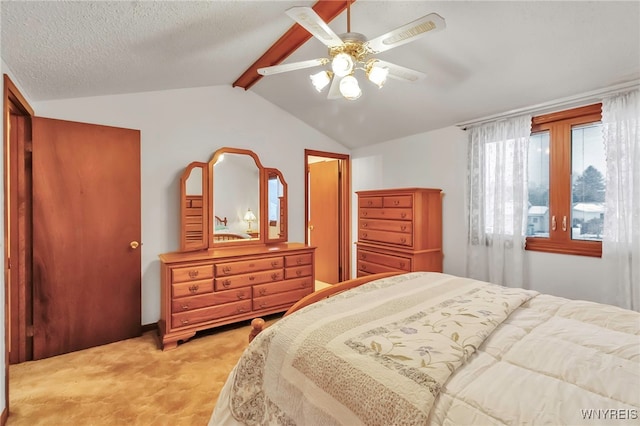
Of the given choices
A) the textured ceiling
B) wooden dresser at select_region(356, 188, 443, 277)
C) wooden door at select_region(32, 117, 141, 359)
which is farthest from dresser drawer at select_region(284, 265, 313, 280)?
the textured ceiling

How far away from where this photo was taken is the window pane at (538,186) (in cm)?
A: 275

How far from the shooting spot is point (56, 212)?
244cm

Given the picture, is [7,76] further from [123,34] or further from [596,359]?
[596,359]

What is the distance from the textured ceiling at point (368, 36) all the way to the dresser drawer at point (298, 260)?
187 centimetres

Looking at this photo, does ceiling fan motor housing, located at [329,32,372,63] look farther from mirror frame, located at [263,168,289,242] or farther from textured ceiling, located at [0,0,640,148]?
mirror frame, located at [263,168,289,242]

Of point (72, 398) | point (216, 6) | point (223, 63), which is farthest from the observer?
point (223, 63)

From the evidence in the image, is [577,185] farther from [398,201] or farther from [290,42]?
[290,42]

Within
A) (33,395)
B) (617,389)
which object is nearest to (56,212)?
(33,395)

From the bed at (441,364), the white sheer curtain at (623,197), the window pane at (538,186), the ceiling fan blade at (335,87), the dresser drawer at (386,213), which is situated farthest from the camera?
the dresser drawer at (386,213)

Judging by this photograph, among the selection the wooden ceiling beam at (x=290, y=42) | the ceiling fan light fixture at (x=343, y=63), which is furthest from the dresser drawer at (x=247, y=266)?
the ceiling fan light fixture at (x=343, y=63)

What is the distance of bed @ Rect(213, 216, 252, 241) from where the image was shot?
10.6 feet

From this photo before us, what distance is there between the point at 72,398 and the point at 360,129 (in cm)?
367

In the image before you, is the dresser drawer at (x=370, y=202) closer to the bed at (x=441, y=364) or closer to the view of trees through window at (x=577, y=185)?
the view of trees through window at (x=577, y=185)

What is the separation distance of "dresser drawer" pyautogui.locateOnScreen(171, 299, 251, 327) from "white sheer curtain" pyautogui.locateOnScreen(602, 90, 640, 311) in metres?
3.08
